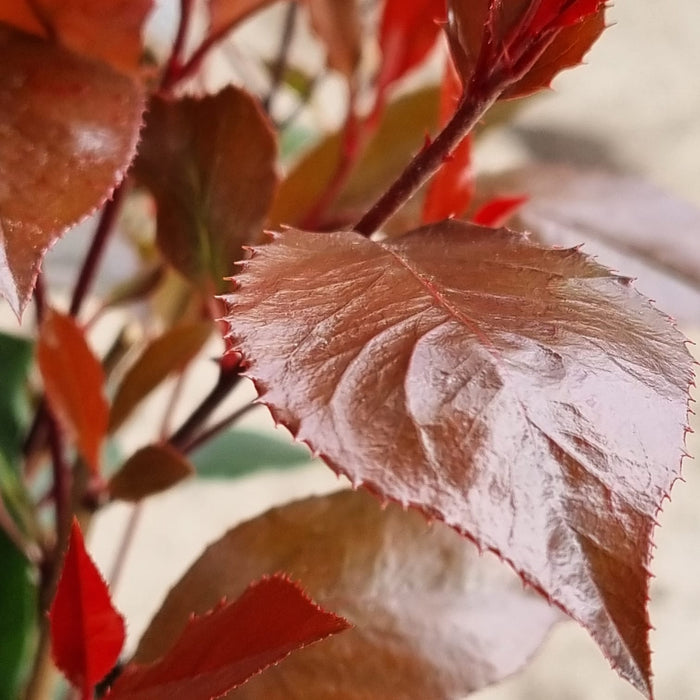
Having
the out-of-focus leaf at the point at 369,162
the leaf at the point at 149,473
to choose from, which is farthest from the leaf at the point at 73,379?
the out-of-focus leaf at the point at 369,162

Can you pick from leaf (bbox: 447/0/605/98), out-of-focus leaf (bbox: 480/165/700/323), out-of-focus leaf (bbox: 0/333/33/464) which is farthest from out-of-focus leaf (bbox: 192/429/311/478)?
leaf (bbox: 447/0/605/98)

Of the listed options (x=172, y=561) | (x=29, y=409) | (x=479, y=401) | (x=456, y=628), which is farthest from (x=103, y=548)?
(x=479, y=401)

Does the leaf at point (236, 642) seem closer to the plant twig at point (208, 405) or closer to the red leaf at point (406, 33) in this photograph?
the plant twig at point (208, 405)

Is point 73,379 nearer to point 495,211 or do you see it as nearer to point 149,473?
point 149,473

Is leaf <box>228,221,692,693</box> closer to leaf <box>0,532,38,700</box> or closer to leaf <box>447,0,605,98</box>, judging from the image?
leaf <box>447,0,605,98</box>

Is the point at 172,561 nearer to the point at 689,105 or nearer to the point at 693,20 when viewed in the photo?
the point at 689,105
